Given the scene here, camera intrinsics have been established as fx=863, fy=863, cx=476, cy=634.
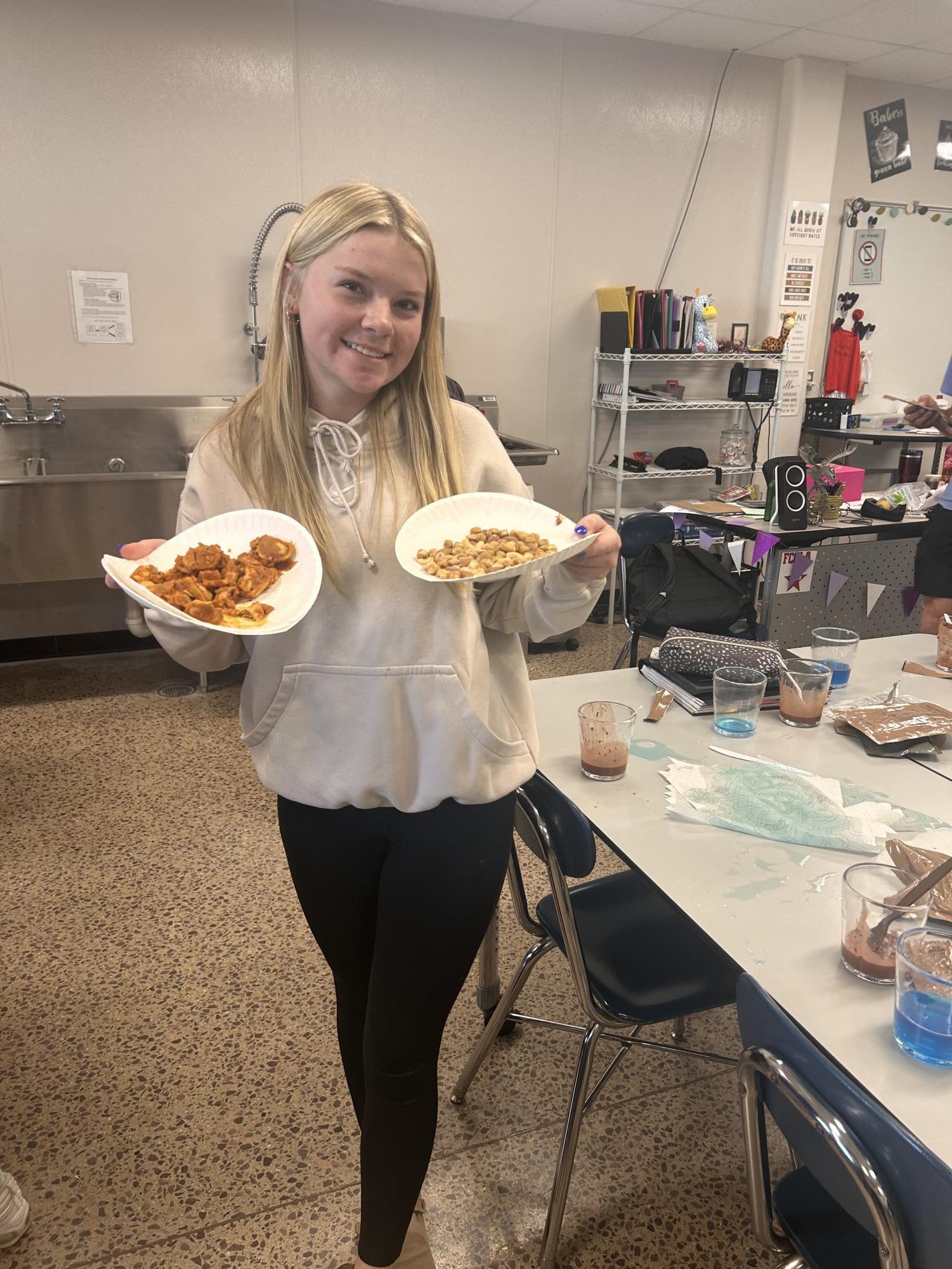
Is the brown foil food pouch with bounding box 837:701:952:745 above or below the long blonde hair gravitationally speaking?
below

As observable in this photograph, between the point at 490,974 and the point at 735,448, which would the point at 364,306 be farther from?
the point at 735,448

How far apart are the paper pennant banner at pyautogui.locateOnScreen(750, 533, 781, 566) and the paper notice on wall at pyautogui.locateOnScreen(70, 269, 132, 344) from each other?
2776mm

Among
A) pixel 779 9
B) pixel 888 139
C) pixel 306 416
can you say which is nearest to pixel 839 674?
pixel 306 416

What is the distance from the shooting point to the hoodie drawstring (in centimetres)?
107

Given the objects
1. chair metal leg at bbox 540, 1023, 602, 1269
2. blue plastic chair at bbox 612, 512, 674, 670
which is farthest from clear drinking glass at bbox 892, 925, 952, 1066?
blue plastic chair at bbox 612, 512, 674, 670

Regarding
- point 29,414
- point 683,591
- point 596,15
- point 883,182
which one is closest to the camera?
point 683,591

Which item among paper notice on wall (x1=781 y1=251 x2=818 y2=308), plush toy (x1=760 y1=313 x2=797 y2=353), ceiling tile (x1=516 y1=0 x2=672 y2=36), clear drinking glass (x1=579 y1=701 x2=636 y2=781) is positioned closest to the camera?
clear drinking glass (x1=579 y1=701 x2=636 y2=781)

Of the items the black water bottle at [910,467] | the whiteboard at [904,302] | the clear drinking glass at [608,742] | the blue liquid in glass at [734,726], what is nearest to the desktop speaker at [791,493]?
the black water bottle at [910,467]

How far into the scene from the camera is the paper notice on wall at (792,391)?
16.3 ft

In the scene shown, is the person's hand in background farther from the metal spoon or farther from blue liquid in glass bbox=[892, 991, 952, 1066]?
blue liquid in glass bbox=[892, 991, 952, 1066]

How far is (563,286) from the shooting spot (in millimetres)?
4445

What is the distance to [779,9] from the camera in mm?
3766

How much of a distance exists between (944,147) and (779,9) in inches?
78.1

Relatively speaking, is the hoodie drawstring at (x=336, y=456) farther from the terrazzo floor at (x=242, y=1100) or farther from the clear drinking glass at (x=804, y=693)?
the terrazzo floor at (x=242, y=1100)
